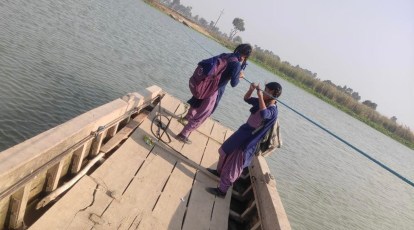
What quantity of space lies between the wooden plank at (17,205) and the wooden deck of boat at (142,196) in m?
0.19

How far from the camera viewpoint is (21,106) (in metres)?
6.45

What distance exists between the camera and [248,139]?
4.43 metres

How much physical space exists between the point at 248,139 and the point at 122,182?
1.62 meters

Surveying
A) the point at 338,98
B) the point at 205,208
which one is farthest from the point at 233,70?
the point at 338,98

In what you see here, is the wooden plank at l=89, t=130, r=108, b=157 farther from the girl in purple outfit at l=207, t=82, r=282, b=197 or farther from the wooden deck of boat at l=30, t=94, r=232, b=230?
the girl in purple outfit at l=207, t=82, r=282, b=197

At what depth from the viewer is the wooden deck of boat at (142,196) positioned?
3.10 metres

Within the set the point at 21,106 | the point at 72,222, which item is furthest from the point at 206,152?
the point at 21,106

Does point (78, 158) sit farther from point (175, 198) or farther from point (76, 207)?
point (175, 198)

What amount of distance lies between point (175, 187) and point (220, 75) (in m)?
1.70

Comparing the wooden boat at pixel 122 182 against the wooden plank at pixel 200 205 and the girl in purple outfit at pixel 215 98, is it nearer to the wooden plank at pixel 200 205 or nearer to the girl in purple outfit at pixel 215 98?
the wooden plank at pixel 200 205

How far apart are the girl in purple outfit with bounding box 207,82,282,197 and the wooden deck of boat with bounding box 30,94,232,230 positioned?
313 mm

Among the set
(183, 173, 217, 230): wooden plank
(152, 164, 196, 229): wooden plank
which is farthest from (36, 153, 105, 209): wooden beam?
(183, 173, 217, 230): wooden plank

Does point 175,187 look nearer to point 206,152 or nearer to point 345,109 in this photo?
point 206,152

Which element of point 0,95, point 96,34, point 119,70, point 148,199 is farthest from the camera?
point 96,34
